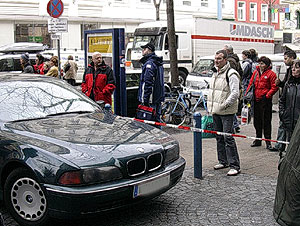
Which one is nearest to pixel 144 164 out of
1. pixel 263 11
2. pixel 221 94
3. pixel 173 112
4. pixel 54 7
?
pixel 221 94

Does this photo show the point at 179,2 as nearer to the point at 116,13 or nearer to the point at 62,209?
the point at 116,13

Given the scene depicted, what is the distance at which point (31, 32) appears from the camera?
103ft

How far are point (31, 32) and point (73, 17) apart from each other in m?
3.04

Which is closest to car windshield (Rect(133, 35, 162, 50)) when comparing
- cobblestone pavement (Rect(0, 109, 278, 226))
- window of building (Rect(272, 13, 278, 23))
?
cobblestone pavement (Rect(0, 109, 278, 226))

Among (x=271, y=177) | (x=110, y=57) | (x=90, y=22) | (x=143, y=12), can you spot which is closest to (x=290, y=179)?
(x=271, y=177)

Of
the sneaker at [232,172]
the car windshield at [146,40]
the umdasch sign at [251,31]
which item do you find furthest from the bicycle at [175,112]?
the umdasch sign at [251,31]

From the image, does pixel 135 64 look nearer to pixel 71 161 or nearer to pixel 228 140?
pixel 228 140

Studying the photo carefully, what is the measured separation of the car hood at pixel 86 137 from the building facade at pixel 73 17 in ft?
85.7

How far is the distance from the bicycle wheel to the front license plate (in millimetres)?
6504

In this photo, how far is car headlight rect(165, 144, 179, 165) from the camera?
543cm

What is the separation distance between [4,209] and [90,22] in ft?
95.3

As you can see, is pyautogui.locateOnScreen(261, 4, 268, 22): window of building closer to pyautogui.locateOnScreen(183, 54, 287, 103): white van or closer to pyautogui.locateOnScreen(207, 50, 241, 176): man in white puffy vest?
pyautogui.locateOnScreen(183, 54, 287, 103): white van

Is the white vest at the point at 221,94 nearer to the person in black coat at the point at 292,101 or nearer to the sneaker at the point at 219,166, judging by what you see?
the person in black coat at the point at 292,101

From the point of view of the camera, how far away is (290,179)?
3.09 metres
